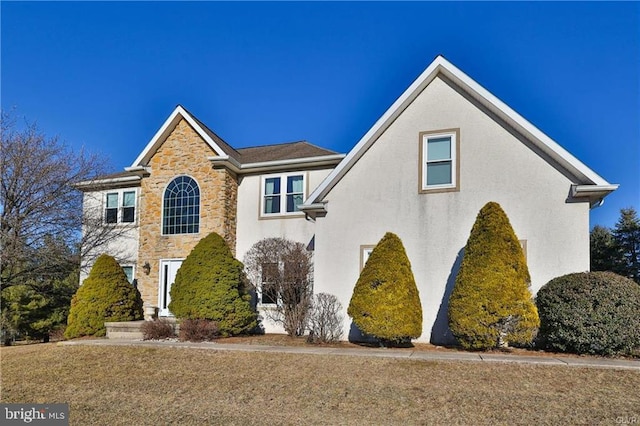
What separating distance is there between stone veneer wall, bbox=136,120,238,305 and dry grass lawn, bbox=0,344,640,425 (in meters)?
6.70

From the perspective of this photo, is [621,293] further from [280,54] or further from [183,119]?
[183,119]

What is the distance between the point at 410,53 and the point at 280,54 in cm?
425

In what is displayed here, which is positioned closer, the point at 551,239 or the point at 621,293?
the point at 621,293

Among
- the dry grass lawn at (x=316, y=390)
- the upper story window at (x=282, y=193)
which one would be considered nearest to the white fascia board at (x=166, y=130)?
the upper story window at (x=282, y=193)

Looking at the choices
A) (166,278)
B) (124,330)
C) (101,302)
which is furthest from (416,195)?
(101,302)

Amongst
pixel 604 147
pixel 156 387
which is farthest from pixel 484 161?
pixel 156 387

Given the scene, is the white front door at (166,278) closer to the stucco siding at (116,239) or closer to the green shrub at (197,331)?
the stucco siding at (116,239)

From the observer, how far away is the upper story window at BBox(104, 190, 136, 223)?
60.5ft

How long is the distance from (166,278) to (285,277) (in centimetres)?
532

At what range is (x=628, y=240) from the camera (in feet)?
98.8

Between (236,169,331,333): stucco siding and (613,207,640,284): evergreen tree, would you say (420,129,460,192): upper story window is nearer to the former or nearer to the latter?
(236,169,331,333): stucco siding

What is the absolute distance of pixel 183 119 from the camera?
17.3m

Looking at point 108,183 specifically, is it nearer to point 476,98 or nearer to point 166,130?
point 166,130

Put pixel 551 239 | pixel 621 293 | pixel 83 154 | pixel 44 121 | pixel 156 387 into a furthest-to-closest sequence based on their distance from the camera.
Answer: pixel 83 154 → pixel 44 121 → pixel 551 239 → pixel 621 293 → pixel 156 387
